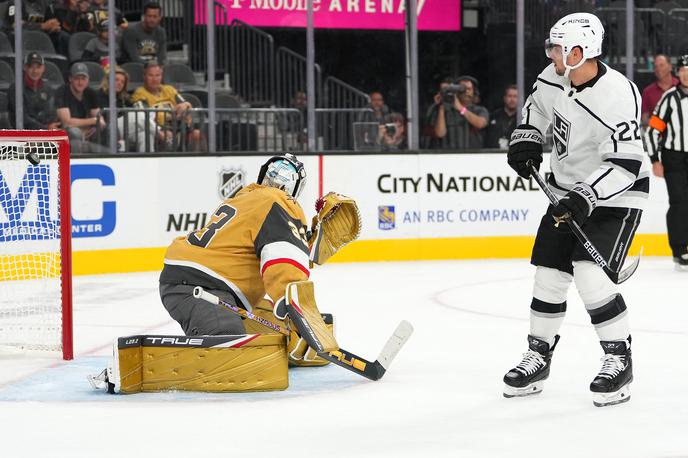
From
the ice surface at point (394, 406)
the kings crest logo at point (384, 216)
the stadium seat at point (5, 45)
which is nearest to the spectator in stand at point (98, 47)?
the stadium seat at point (5, 45)

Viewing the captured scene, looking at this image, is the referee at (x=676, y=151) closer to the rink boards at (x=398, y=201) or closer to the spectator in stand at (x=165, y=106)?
the rink boards at (x=398, y=201)

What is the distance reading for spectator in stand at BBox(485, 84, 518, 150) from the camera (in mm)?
9562

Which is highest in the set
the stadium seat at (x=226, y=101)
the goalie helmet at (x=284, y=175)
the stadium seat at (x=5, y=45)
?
the stadium seat at (x=5, y=45)

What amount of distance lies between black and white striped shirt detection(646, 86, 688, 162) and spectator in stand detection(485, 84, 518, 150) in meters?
1.54

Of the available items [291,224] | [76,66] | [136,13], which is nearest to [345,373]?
[291,224]

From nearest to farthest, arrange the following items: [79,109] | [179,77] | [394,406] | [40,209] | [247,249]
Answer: [394,406], [247,249], [40,209], [79,109], [179,77]

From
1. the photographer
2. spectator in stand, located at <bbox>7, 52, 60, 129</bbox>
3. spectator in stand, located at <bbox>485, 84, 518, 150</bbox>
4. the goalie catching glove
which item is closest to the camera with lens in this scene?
the photographer

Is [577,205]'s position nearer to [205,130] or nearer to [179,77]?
[205,130]

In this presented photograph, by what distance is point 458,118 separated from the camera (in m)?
9.66

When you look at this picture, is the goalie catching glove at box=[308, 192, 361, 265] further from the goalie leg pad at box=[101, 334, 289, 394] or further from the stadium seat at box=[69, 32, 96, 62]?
the stadium seat at box=[69, 32, 96, 62]

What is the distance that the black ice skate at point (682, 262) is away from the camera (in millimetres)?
8055

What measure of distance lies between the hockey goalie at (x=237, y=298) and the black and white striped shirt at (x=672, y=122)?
4.46 m

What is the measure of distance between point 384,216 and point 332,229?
4.60 m

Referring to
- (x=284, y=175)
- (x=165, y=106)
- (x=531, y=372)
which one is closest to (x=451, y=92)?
(x=165, y=106)
